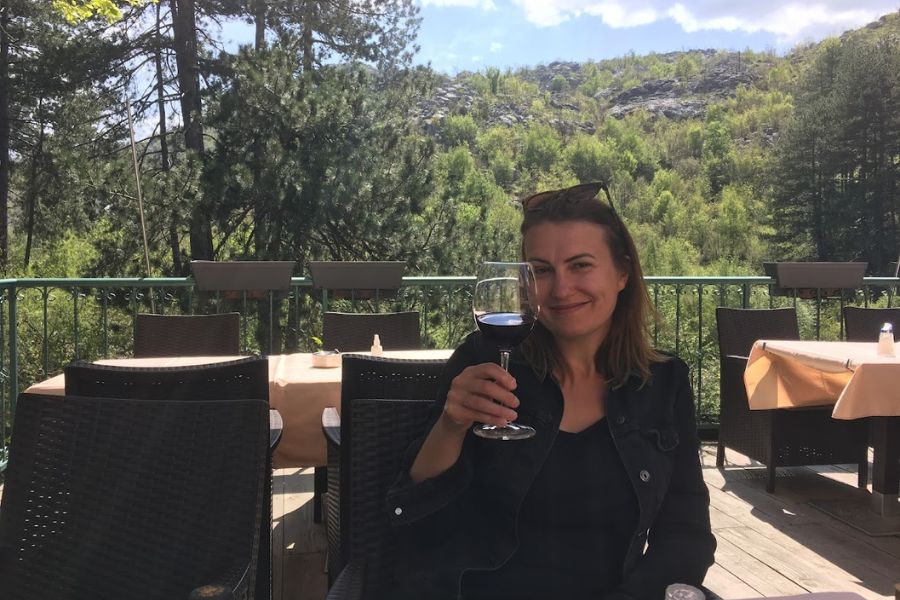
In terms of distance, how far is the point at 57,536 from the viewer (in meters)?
1.47

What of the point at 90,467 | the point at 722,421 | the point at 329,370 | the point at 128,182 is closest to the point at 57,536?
the point at 90,467

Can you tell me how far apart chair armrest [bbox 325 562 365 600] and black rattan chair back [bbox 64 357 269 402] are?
2.24 feet

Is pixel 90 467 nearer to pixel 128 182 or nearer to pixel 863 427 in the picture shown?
pixel 863 427

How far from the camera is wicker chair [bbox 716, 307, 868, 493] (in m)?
3.83

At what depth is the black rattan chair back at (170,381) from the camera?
180 cm

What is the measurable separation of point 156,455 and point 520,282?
0.89 m

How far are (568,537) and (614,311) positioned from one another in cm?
50

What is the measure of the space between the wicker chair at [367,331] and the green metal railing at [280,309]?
43 centimetres

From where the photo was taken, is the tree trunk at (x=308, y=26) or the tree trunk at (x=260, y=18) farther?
the tree trunk at (x=260, y=18)

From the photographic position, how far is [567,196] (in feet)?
4.70

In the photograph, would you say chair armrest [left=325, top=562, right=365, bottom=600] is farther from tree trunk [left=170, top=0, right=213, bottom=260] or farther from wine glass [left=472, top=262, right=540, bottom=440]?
tree trunk [left=170, top=0, right=213, bottom=260]

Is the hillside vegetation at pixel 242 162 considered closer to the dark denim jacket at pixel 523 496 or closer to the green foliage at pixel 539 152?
the dark denim jacket at pixel 523 496

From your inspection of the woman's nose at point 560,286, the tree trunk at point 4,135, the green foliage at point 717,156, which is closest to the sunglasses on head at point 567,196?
the woman's nose at point 560,286

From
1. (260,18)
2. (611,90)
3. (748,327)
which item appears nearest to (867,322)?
(748,327)
